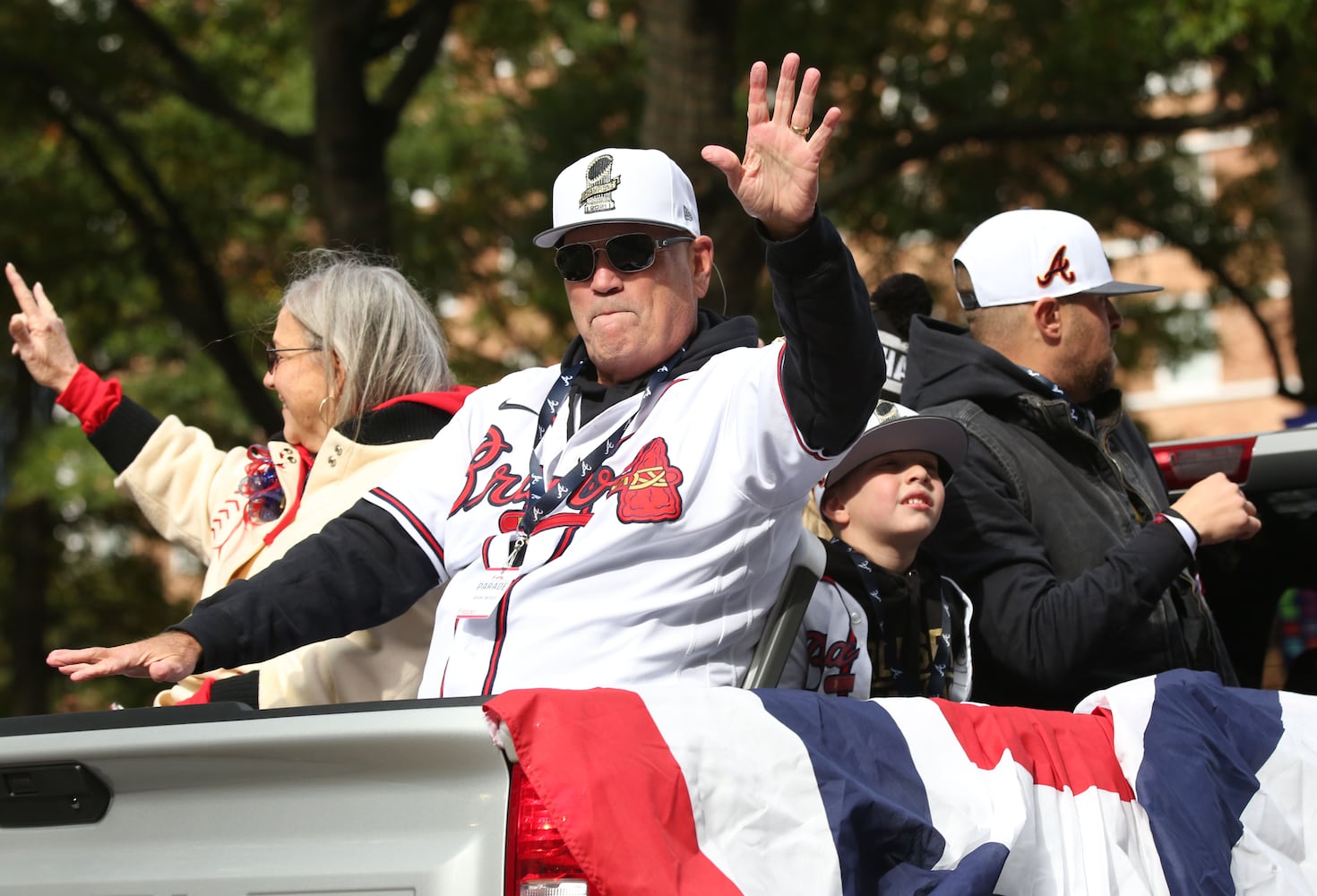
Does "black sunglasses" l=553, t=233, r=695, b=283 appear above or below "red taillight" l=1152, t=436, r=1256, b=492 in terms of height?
above

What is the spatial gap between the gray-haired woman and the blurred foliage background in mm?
4014

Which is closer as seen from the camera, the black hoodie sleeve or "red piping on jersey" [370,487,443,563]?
the black hoodie sleeve

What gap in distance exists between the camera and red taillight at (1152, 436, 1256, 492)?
4137 millimetres

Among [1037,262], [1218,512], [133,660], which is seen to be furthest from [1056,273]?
[133,660]

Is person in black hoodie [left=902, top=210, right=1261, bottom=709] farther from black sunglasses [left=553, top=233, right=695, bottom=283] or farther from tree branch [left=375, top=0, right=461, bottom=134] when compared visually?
tree branch [left=375, top=0, right=461, bottom=134]

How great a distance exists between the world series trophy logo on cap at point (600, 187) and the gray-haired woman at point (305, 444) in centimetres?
94

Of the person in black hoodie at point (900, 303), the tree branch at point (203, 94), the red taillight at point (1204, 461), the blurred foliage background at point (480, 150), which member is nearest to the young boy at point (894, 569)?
the red taillight at point (1204, 461)

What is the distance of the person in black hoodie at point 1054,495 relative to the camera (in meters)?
3.32

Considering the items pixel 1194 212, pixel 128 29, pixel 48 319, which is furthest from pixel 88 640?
pixel 48 319

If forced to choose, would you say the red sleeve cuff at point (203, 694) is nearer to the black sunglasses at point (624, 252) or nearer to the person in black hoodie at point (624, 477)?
the person in black hoodie at point (624, 477)

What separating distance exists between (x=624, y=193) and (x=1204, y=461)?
1953mm

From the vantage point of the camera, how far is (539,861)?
2035 millimetres

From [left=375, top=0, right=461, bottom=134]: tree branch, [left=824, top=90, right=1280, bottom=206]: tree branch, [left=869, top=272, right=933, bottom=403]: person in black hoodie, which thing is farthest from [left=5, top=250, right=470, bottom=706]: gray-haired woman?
[left=824, top=90, right=1280, bottom=206]: tree branch

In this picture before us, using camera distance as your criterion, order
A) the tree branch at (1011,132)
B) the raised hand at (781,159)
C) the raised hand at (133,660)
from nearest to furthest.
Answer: the raised hand at (781,159) → the raised hand at (133,660) → the tree branch at (1011,132)
